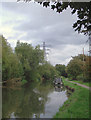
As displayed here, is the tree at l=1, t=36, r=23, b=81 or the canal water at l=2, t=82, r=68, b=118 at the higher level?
the tree at l=1, t=36, r=23, b=81

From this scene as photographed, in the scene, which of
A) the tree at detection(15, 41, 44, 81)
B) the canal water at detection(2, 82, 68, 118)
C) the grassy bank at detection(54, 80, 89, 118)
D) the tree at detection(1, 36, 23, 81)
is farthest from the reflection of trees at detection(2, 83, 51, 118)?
the tree at detection(15, 41, 44, 81)

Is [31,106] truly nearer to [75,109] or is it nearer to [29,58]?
[75,109]

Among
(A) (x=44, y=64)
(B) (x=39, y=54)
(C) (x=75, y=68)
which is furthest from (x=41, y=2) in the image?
(A) (x=44, y=64)

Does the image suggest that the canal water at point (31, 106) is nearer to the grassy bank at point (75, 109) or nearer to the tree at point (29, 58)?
the grassy bank at point (75, 109)

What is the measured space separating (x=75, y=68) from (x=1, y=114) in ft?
118

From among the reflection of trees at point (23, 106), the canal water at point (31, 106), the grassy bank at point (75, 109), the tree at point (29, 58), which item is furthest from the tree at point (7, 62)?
the grassy bank at point (75, 109)

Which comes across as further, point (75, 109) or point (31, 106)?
point (31, 106)

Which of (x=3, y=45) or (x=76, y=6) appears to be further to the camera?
(x=3, y=45)

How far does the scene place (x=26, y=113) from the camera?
1097 cm

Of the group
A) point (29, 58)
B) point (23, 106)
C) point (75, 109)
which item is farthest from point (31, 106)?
point (29, 58)

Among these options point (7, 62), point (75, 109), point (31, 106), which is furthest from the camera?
point (7, 62)

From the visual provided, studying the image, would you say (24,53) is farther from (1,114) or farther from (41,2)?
(41,2)

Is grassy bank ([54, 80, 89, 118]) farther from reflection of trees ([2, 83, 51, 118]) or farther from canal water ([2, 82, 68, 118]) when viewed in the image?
reflection of trees ([2, 83, 51, 118])

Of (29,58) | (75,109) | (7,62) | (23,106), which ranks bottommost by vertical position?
(23,106)
